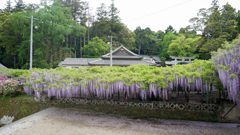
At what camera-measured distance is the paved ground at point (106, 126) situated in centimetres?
405

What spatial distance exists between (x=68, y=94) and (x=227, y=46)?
551 cm

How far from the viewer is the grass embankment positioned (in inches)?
204

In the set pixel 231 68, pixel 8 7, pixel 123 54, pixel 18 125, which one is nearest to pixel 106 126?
pixel 18 125

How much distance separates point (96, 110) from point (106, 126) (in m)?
1.71

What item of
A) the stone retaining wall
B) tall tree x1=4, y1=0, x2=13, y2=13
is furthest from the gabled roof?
tall tree x1=4, y1=0, x2=13, y2=13

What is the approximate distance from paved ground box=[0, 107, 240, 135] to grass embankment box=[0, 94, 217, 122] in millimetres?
337

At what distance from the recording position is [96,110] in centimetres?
606

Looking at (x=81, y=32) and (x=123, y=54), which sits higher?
(x=81, y=32)

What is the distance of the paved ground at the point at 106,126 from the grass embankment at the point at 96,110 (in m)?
0.34

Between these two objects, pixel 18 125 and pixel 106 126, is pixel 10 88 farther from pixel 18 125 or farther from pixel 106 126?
pixel 106 126

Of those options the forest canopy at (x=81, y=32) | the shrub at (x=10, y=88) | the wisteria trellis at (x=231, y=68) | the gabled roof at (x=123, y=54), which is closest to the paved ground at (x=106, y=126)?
the wisteria trellis at (x=231, y=68)

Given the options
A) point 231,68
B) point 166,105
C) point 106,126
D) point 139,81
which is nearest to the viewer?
point 231,68

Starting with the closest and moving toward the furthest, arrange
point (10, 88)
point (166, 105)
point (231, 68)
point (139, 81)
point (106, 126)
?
point (231, 68)
point (106, 126)
point (139, 81)
point (166, 105)
point (10, 88)

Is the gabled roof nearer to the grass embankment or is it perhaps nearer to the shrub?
the shrub
